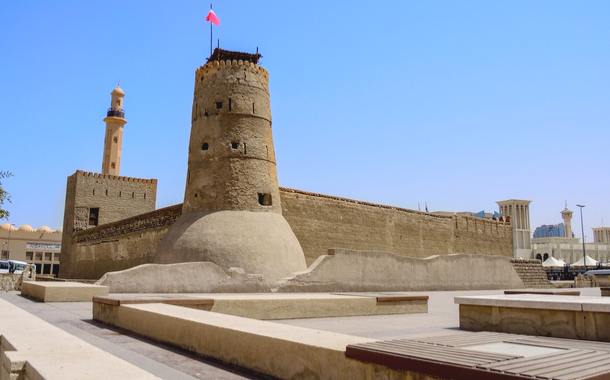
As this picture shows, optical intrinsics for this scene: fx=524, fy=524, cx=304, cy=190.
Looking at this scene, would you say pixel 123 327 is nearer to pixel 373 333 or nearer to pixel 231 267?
pixel 373 333

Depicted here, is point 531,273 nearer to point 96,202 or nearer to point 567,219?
point 96,202

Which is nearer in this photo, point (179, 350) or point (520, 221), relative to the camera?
point (179, 350)

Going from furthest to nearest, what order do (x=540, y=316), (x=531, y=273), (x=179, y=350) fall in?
(x=531, y=273) < (x=540, y=316) < (x=179, y=350)

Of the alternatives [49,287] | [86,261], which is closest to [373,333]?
[49,287]

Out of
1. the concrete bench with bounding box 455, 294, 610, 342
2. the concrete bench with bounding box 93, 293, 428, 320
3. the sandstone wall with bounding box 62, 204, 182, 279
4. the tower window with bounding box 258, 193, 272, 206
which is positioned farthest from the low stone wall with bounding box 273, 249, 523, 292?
the concrete bench with bounding box 455, 294, 610, 342

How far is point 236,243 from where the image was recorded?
13578mm

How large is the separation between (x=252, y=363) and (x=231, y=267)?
369 inches

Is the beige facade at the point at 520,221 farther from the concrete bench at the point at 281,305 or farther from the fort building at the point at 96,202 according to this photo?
the concrete bench at the point at 281,305

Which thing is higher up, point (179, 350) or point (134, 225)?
point (134, 225)

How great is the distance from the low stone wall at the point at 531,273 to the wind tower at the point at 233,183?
38.2 feet

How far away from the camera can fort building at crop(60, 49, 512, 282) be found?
13.9 metres

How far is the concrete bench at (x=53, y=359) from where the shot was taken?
116 inches

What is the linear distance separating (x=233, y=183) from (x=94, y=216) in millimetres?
16530

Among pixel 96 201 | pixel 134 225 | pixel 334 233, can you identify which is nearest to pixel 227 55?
pixel 334 233
